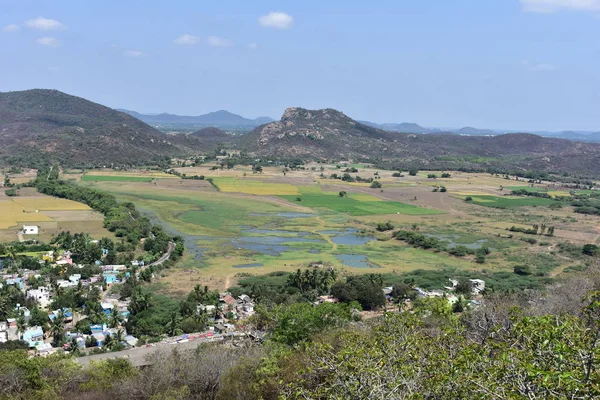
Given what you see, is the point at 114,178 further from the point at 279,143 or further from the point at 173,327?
the point at 173,327

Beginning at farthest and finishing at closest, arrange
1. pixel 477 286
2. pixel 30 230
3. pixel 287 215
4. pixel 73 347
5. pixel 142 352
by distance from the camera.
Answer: pixel 287 215, pixel 30 230, pixel 477 286, pixel 73 347, pixel 142 352

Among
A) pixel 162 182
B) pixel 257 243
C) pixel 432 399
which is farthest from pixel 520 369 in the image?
pixel 162 182

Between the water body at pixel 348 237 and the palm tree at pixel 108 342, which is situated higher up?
the water body at pixel 348 237

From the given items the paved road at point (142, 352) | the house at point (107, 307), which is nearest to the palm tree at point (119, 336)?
the paved road at point (142, 352)

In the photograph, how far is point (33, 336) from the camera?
84.9 ft

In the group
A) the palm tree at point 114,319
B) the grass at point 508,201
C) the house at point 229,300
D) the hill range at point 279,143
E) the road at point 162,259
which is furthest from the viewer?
the hill range at point 279,143

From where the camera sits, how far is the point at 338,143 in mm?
165375

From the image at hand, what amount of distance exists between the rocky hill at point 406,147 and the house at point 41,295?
119 meters

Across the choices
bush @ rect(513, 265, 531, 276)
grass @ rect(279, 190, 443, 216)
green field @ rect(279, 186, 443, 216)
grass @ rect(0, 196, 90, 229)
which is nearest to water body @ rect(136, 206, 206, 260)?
grass @ rect(0, 196, 90, 229)

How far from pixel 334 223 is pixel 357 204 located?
15362mm

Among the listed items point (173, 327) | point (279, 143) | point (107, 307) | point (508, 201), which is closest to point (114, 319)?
point (107, 307)

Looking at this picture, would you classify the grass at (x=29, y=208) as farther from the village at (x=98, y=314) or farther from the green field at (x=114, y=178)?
the green field at (x=114, y=178)

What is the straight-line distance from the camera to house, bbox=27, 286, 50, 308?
31.3 meters

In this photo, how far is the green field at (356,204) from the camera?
231ft
